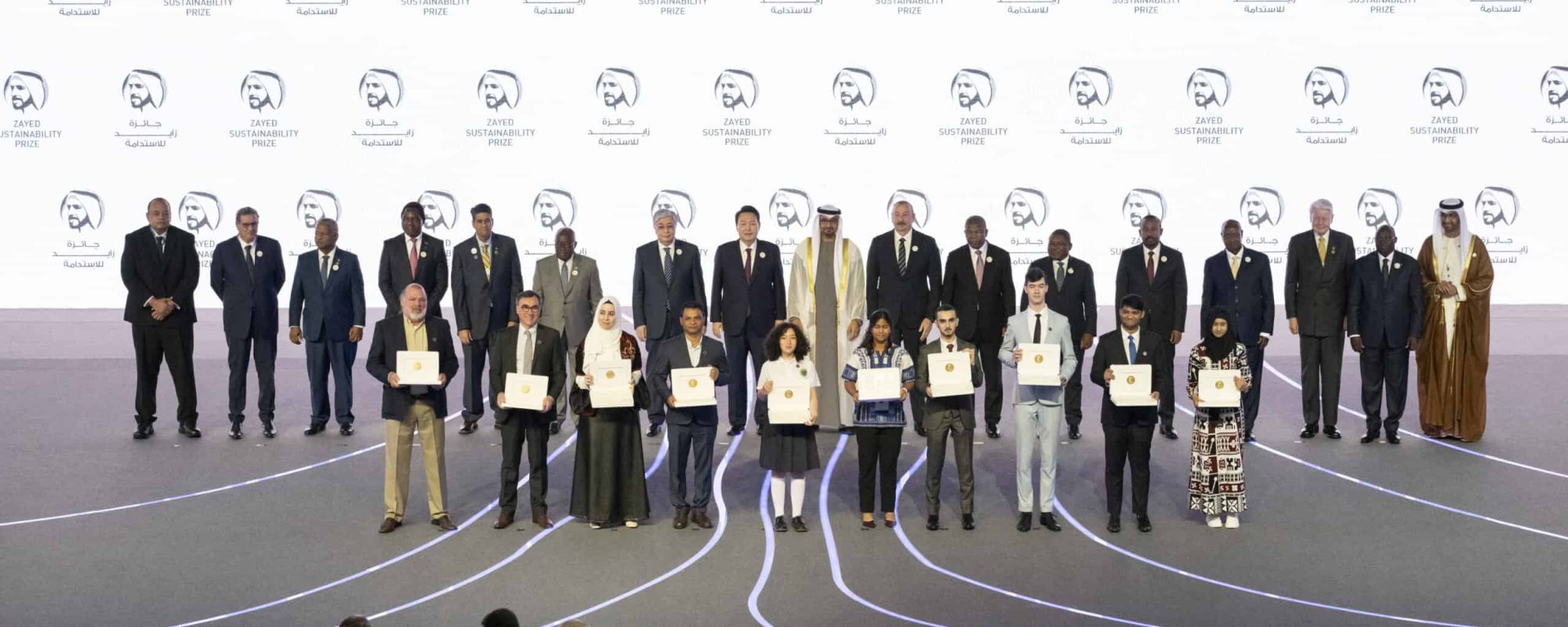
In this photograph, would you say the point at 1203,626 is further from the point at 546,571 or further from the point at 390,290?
the point at 390,290

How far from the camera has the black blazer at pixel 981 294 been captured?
10.0 metres

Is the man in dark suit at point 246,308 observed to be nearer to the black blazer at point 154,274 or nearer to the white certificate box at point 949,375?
the black blazer at point 154,274

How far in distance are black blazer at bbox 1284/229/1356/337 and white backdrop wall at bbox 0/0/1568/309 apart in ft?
7.29

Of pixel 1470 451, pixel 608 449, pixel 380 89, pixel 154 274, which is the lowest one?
pixel 1470 451

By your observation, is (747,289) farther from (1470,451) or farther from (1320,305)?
(1470,451)

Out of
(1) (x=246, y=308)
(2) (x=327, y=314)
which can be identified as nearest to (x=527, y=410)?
(2) (x=327, y=314)

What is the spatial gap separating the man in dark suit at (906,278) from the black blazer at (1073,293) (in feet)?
1.13

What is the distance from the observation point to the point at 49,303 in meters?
12.9

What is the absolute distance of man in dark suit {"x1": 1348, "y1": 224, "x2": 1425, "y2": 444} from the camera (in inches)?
399

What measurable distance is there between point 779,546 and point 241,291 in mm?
4912

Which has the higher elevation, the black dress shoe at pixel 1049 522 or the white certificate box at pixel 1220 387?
the white certificate box at pixel 1220 387

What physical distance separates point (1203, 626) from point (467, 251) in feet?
19.3

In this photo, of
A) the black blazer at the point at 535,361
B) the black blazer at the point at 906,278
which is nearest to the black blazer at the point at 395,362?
the black blazer at the point at 535,361

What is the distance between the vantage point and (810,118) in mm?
12625
